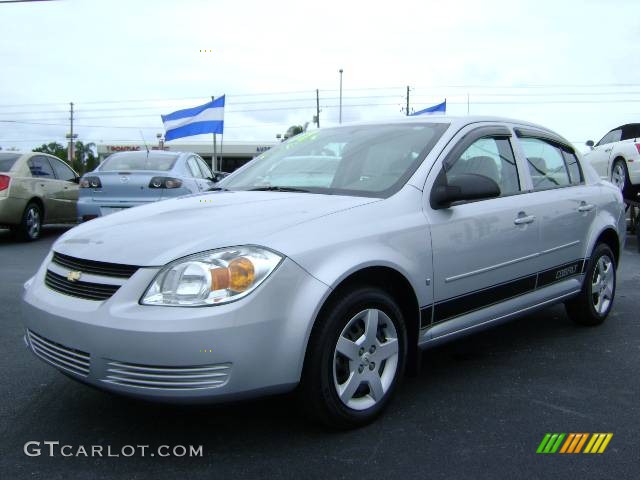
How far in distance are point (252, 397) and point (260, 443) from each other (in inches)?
13.1

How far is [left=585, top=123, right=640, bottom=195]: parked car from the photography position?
34.8ft

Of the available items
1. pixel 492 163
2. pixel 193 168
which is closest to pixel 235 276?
pixel 492 163

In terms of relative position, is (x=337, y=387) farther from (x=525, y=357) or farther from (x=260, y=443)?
(x=525, y=357)

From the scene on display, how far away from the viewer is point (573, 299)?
195 inches

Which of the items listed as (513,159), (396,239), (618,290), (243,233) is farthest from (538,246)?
(618,290)

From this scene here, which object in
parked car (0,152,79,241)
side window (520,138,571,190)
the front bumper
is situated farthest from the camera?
parked car (0,152,79,241)

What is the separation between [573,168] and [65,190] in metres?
9.23

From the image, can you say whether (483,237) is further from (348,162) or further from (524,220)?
(348,162)

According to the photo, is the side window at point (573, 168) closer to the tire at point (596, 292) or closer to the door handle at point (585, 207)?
the door handle at point (585, 207)

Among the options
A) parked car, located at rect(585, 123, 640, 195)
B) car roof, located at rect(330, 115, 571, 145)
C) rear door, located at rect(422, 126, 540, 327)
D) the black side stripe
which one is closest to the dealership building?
parked car, located at rect(585, 123, 640, 195)

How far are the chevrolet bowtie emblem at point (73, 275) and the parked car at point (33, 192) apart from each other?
7.80 metres

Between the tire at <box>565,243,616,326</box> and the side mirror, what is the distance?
1803mm

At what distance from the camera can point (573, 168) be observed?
4965 millimetres

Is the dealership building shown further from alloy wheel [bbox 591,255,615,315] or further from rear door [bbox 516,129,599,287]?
rear door [bbox 516,129,599,287]
